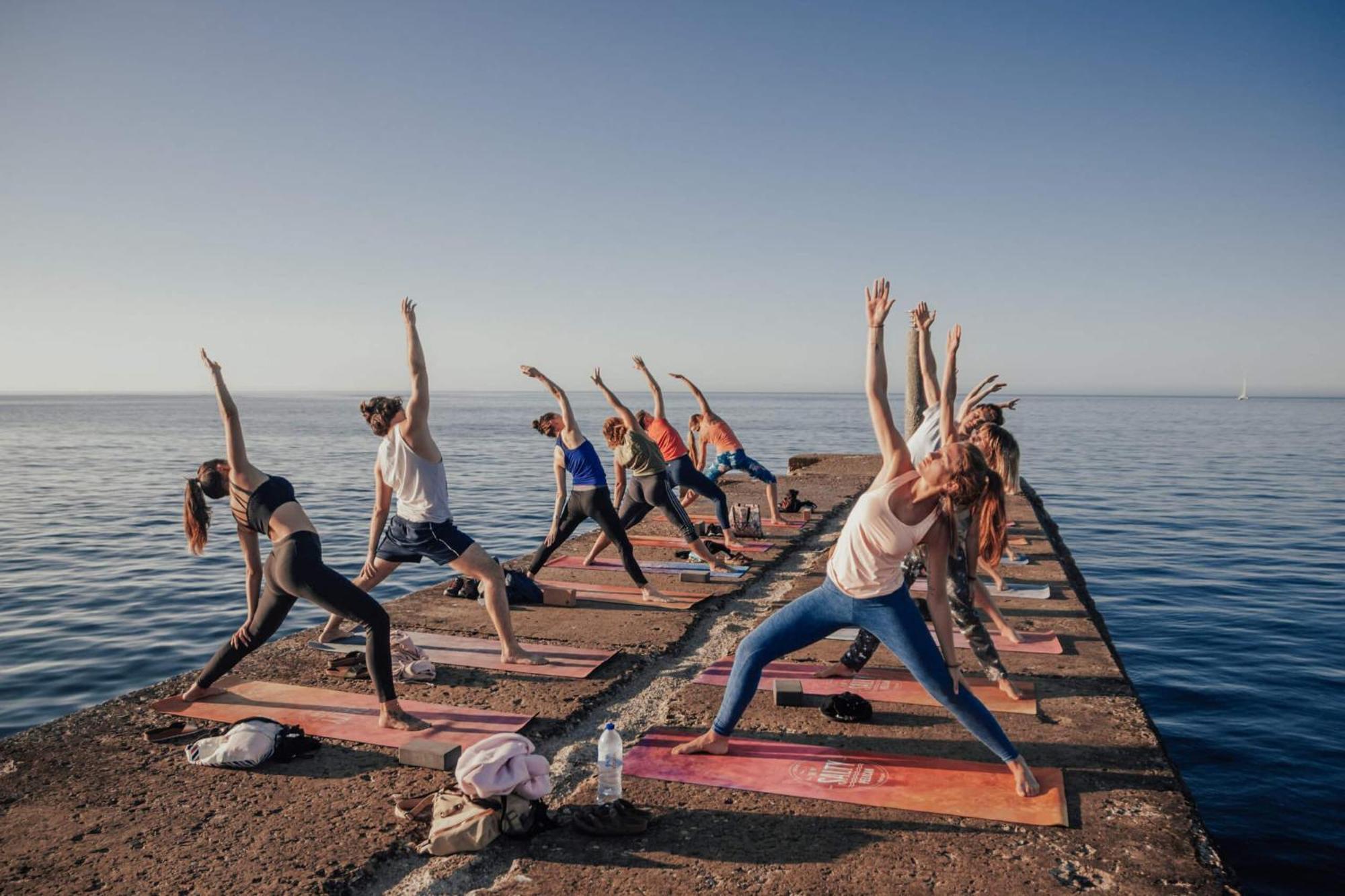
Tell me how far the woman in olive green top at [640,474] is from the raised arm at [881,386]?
16.7 feet

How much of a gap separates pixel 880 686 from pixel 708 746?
186cm

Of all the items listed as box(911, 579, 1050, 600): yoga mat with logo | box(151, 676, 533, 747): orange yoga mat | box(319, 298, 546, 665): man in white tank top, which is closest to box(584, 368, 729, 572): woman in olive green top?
box(911, 579, 1050, 600): yoga mat with logo

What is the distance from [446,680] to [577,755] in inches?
69.4

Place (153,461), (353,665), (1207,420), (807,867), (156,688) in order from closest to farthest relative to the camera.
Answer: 1. (807,867)
2. (156,688)
3. (353,665)
4. (153,461)
5. (1207,420)

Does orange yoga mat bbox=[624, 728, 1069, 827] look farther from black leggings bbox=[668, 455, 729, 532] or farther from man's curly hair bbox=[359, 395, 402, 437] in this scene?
black leggings bbox=[668, 455, 729, 532]

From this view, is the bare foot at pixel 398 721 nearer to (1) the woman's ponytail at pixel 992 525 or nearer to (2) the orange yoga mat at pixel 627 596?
(2) the orange yoga mat at pixel 627 596

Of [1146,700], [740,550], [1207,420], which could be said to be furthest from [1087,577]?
[1207,420]

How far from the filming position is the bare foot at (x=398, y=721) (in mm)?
5512

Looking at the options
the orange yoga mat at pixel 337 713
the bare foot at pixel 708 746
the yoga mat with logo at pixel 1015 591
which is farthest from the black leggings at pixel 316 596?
the yoga mat with logo at pixel 1015 591

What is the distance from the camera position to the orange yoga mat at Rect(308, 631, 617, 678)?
6.74 m

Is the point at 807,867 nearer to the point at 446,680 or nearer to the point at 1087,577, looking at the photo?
the point at 446,680

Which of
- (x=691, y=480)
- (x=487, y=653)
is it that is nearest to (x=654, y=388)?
(x=691, y=480)

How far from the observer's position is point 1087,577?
15797 millimetres

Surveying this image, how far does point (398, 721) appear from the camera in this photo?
18.1 feet
